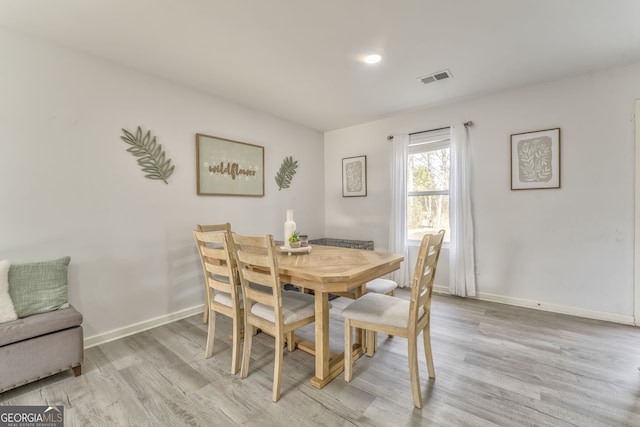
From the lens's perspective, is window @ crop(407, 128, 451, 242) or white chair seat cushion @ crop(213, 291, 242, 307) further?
window @ crop(407, 128, 451, 242)

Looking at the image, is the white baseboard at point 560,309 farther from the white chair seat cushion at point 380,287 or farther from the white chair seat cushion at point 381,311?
the white chair seat cushion at point 381,311

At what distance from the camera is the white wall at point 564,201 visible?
2.69 meters

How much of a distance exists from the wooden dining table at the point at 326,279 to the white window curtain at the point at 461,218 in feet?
5.63

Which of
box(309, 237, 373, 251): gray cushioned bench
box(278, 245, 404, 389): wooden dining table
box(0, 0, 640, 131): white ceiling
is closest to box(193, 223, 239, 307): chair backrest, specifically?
box(278, 245, 404, 389): wooden dining table

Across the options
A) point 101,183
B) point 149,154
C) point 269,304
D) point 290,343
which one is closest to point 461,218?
point 290,343

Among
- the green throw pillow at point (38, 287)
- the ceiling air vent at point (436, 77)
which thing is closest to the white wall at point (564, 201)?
the ceiling air vent at point (436, 77)

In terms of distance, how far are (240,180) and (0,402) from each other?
2531mm

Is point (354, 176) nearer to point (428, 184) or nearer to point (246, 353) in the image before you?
point (428, 184)

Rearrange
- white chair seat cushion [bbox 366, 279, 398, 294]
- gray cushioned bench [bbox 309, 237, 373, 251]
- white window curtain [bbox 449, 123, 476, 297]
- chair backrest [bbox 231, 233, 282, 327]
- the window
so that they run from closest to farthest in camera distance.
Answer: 1. chair backrest [bbox 231, 233, 282, 327]
2. white chair seat cushion [bbox 366, 279, 398, 294]
3. white window curtain [bbox 449, 123, 476, 297]
4. the window
5. gray cushioned bench [bbox 309, 237, 373, 251]

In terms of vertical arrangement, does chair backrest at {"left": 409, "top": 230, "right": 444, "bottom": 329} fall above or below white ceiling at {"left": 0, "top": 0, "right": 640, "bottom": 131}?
below

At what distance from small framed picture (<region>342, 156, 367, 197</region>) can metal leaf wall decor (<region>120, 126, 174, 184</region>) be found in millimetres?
2568

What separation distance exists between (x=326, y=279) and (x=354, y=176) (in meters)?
3.06

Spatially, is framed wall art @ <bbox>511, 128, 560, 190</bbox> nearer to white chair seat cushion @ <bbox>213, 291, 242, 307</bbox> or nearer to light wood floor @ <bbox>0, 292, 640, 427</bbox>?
light wood floor @ <bbox>0, 292, 640, 427</bbox>

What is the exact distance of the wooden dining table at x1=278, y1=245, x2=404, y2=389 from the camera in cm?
167
